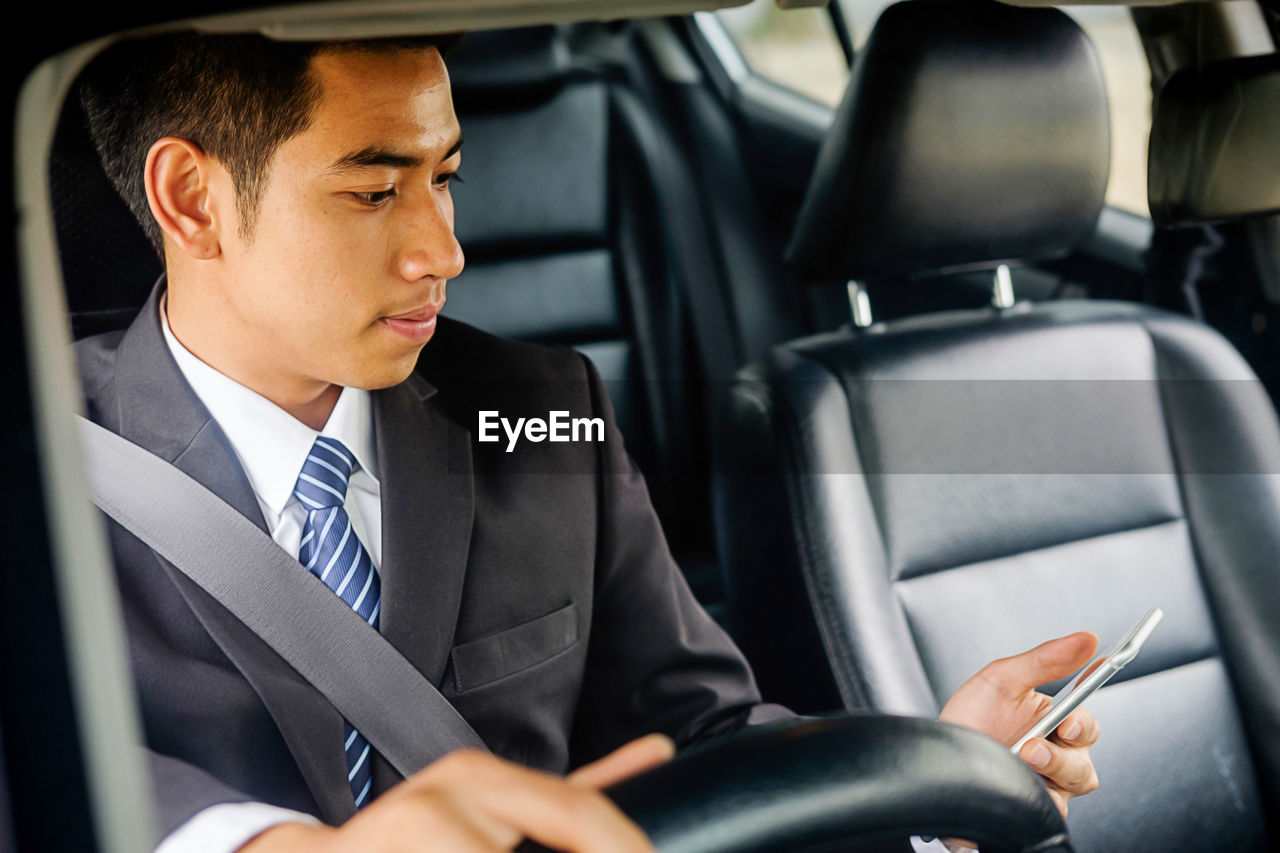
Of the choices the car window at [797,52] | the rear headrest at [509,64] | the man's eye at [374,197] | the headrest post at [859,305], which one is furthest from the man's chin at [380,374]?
the headrest post at [859,305]

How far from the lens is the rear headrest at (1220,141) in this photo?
104 centimetres

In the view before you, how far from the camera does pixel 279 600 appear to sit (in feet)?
2.56

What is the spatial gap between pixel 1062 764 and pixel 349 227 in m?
0.64

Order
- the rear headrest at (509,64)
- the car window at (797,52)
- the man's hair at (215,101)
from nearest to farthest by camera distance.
→ the man's hair at (215,101) → the rear headrest at (509,64) → the car window at (797,52)

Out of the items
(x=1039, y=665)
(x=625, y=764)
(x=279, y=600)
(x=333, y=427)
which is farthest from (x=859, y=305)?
(x=625, y=764)

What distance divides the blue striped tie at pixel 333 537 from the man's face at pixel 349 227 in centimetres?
7

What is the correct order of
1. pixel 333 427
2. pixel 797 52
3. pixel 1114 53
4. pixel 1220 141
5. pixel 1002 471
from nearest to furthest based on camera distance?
pixel 333 427
pixel 1220 141
pixel 1002 471
pixel 1114 53
pixel 797 52

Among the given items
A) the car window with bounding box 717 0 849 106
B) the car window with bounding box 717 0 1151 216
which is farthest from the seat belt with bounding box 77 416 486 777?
the car window with bounding box 717 0 849 106

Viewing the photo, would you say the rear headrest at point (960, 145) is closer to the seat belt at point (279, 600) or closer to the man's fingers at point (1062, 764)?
the man's fingers at point (1062, 764)

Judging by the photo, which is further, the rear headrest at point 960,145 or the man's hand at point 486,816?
the rear headrest at point 960,145

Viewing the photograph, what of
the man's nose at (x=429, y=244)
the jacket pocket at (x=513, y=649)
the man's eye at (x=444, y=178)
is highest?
the man's eye at (x=444, y=178)

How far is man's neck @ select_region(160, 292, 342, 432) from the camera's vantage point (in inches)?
32.2

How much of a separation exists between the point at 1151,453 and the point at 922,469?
27 centimetres

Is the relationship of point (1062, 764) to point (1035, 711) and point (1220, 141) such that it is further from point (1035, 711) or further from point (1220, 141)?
point (1220, 141)
